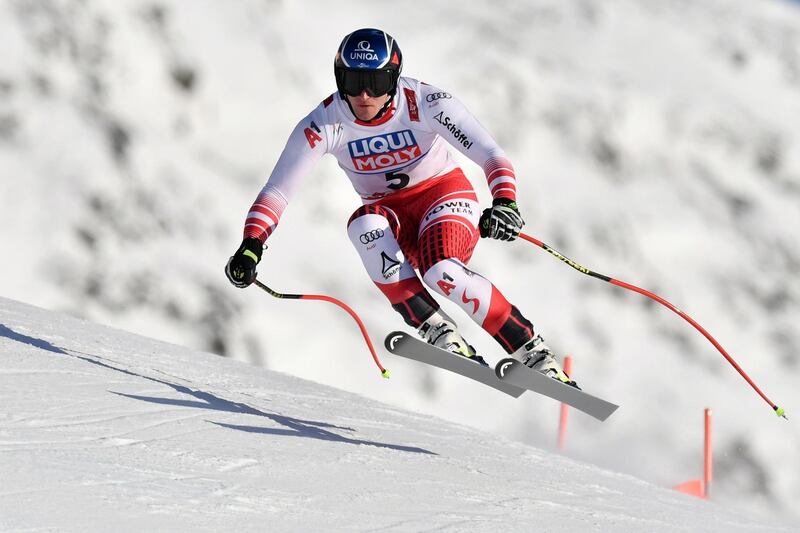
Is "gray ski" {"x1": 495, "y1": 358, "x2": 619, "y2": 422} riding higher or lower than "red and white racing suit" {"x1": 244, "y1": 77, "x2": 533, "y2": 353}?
lower

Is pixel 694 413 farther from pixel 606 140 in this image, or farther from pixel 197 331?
pixel 197 331

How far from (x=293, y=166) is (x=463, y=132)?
882mm

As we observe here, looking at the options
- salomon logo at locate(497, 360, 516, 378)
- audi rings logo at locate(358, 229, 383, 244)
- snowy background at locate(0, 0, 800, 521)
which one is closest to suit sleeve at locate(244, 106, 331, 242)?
audi rings logo at locate(358, 229, 383, 244)

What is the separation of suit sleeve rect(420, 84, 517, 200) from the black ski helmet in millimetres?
269

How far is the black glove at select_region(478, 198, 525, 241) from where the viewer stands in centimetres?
539

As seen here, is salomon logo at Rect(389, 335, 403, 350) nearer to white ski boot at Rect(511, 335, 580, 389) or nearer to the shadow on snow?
the shadow on snow

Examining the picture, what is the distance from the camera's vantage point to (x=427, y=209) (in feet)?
19.4

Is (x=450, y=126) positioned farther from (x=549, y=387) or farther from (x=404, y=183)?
(x=549, y=387)

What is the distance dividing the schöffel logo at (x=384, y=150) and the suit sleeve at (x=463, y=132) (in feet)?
0.53

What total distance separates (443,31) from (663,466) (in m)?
20.1

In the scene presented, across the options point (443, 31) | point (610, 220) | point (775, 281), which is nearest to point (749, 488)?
point (775, 281)

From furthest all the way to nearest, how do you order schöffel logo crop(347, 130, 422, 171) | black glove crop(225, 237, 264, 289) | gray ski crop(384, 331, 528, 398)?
schöffel logo crop(347, 130, 422, 171), gray ski crop(384, 331, 528, 398), black glove crop(225, 237, 264, 289)

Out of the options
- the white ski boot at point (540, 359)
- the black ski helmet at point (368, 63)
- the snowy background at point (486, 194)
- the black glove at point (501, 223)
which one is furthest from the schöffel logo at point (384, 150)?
the snowy background at point (486, 194)

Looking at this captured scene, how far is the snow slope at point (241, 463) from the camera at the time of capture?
375 cm
